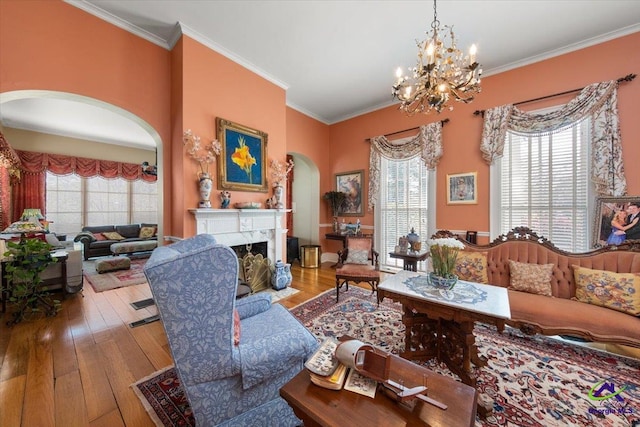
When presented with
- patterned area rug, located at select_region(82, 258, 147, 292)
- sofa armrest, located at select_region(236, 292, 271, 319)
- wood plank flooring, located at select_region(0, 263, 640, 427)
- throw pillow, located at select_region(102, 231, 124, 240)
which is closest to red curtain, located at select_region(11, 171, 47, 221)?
throw pillow, located at select_region(102, 231, 124, 240)

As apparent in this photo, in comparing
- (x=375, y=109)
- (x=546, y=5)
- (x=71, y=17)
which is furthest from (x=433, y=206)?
(x=71, y=17)

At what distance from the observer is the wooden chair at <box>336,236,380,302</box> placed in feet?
10.6

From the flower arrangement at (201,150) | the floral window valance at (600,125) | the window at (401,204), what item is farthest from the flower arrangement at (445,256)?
the flower arrangement at (201,150)

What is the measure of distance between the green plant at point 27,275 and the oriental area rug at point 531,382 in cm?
224

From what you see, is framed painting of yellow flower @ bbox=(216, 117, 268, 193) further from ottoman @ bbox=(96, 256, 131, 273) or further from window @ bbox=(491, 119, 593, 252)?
window @ bbox=(491, 119, 593, 252)

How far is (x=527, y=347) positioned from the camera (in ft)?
7.25

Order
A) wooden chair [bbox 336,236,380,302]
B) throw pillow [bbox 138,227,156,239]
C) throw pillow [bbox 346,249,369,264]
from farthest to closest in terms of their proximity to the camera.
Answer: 1. throw pillow [bbox 138,227,156,239]
2. throw pillow [bbox 346,249,369,264]
3. wooden chair [bbox 336,236,380,302]

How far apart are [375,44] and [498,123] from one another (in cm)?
222

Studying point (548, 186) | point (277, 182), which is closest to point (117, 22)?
point (277, 182)

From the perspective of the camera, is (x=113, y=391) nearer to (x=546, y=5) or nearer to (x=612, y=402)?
(x=612, y=402)

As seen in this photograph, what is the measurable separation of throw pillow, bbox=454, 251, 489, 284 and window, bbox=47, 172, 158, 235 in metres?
8.77

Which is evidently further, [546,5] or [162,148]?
[162,148]

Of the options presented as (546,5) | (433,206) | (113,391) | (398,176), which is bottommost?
(113,391)

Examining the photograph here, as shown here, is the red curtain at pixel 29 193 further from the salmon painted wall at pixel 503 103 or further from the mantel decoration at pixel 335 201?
the salmon painted wall at pixel 503 103
